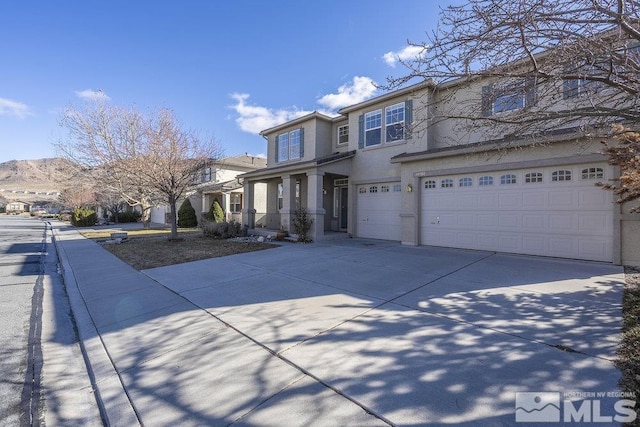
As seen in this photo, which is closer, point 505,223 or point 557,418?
point 557,418

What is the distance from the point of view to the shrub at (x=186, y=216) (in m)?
23.5

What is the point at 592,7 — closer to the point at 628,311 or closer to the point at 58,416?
the point at 628,311

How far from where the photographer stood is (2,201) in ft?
247

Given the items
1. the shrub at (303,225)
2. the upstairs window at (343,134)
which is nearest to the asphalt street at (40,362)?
the shrub at (303,225)

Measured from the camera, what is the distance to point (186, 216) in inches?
926

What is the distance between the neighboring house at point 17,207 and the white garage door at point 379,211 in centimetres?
8959

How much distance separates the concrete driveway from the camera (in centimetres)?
256

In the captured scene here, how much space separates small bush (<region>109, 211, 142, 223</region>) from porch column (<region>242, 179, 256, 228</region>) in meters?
23.3

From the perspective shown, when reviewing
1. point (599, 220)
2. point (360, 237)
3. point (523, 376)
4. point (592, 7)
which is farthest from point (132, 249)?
point (599, 220)

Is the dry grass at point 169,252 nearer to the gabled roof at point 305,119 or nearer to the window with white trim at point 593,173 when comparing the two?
the gabled roof at point 305,119

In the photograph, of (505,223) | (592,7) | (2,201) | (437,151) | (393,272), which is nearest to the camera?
(592,7)

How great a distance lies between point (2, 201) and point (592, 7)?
109650mm

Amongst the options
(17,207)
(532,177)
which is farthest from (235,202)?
(17,207)

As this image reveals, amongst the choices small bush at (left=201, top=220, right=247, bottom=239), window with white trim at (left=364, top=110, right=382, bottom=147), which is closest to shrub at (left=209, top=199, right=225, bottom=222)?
small bush at (left=201, top=220, right=247, bottom=239)
